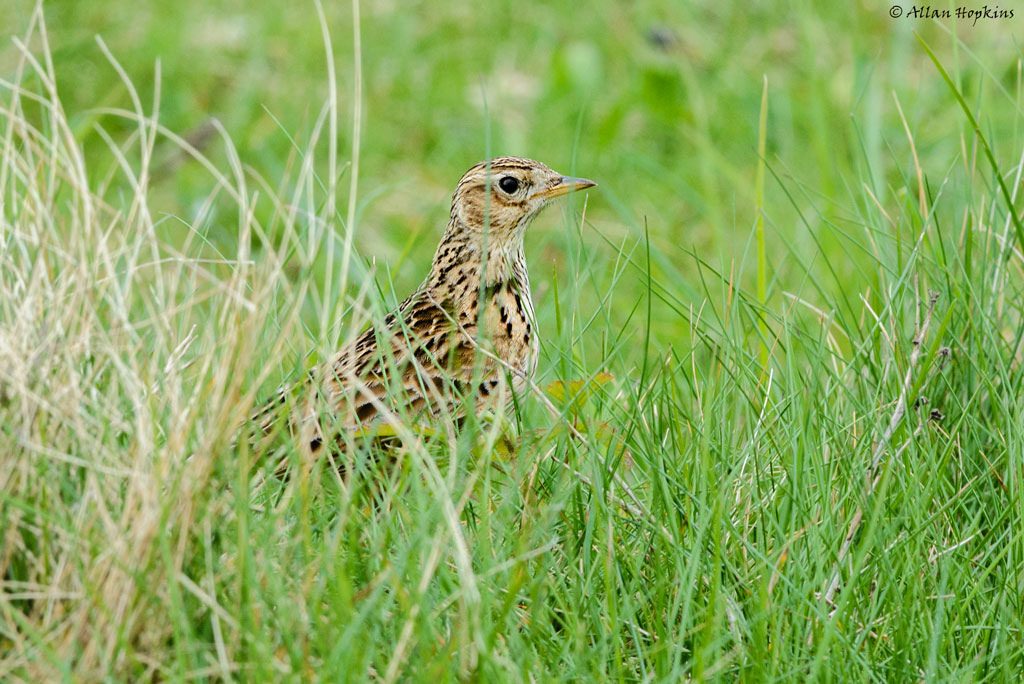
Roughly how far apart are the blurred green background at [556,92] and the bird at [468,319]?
7.17 ft

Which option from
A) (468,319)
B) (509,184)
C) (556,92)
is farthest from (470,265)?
(556,92)

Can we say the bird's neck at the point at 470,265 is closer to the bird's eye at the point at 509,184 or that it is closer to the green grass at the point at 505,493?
the bird's eye at the point at 509,184

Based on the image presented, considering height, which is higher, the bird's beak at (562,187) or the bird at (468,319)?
the bird's beak at (562,187)

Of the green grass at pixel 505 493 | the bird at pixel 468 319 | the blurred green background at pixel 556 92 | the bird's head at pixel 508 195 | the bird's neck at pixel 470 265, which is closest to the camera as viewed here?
the green grass at pixel 505 493

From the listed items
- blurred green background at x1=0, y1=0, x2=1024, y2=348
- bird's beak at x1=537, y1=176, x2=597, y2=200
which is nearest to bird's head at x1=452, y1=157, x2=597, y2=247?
bird's beak at x1=537, y1=176, x2=597, y2=200

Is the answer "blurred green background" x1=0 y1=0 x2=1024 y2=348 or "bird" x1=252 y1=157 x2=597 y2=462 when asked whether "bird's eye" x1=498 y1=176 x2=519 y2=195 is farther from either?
"blurred green background" x1=0 y1=0 x2=1024 y2=348

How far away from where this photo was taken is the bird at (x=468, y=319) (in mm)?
3543

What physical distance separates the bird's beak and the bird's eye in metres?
0.07

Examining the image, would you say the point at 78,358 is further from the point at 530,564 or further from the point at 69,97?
the point at 69,97

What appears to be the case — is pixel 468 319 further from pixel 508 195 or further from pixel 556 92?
pixel 556 92

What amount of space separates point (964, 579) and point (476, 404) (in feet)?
4.25

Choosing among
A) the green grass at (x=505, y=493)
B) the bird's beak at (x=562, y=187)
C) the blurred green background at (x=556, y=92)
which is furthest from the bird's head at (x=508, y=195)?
the blurred green background at (x=556, y=92)

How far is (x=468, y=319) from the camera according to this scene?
423cm

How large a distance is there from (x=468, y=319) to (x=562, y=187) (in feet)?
1.75
